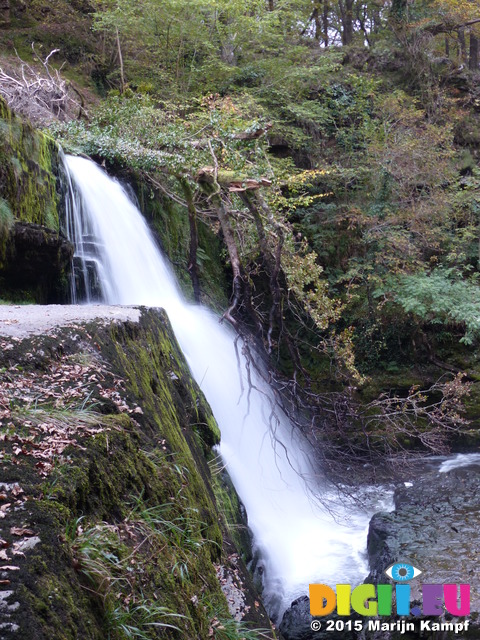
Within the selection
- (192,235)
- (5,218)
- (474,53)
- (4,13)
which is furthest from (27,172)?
(474,53)

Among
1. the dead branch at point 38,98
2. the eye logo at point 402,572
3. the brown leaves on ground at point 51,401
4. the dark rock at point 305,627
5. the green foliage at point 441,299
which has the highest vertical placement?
the dead branch at point 38,98

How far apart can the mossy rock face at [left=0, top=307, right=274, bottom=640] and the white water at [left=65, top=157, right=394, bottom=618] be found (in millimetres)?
2469

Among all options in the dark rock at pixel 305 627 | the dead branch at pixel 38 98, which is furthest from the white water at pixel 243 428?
the dead branch at pixel 38 98

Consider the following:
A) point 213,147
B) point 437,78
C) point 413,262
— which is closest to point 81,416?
point 213,147

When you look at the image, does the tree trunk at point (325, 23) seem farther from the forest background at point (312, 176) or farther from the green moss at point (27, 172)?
the green moss at point (27, 172)

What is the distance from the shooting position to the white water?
19.5 feet

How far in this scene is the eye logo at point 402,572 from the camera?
197 inches

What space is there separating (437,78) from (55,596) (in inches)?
695

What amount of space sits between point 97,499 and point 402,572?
13.3 feet

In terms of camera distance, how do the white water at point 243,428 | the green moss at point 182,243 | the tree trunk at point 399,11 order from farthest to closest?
the tree trunk at point 399,11
the green moss at point 182,243
the white water at point 243,428

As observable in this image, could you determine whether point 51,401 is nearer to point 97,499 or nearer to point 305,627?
point 97,499

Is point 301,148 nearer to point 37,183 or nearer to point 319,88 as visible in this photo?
point 319,88

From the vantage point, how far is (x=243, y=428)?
7.02 metres

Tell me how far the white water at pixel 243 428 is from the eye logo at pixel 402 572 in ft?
2.29
